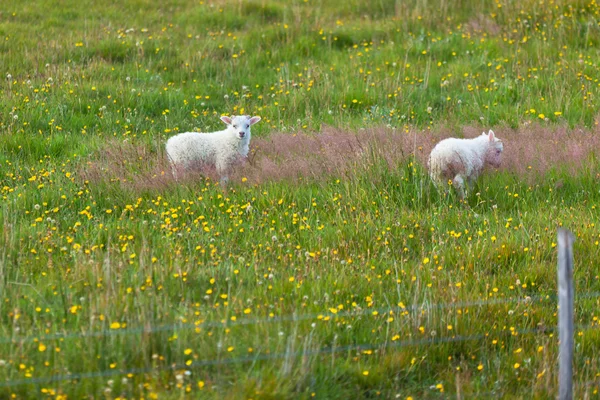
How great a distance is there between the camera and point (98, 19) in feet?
51.4

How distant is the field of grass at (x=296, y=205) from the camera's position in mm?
5648

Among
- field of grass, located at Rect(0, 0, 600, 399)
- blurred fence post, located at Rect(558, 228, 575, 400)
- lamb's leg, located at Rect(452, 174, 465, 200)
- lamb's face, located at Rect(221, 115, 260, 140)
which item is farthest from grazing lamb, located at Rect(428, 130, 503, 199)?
blurred fence post, located at Rect(558, 228, 575, 400)

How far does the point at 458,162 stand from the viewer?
30.0ft

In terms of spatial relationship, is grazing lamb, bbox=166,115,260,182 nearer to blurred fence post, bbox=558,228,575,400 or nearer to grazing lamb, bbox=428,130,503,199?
grazing lamb, bbox=428,130,503,199

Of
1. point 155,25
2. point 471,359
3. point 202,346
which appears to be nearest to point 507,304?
point 471,359

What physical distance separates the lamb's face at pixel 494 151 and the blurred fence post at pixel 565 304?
15.6 ft

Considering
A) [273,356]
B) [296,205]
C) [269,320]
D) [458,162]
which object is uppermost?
[458,162]

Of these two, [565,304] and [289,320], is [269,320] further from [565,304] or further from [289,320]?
[565,304]

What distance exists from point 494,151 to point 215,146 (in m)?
3.11

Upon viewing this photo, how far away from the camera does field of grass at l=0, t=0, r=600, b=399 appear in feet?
18.5

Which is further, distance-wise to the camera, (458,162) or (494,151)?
(494,151)

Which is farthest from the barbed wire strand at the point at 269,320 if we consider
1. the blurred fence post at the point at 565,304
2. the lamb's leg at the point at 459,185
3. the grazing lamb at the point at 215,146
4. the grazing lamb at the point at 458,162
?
the grazing lamb at the point at 215,146

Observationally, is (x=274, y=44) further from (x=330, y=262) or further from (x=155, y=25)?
(x=330, y=262)

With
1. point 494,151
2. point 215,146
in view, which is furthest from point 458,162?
point 215,146
